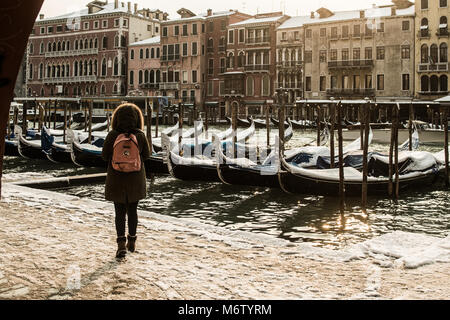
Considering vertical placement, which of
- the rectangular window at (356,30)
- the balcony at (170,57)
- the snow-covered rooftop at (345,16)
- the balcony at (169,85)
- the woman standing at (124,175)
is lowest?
the woman standing at (124,175)

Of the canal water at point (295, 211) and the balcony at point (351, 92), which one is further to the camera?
the balcony at point (351, 92)

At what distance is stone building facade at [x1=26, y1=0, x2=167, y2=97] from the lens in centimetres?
5231

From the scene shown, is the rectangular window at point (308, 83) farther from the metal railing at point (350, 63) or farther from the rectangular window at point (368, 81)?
the rectangular window at point (368, 81)

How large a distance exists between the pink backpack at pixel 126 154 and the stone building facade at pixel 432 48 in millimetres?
36398

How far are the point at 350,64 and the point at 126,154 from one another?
126 feet

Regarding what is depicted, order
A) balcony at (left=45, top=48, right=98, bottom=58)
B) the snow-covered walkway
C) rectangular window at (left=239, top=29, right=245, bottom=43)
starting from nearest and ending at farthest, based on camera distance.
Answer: the snow-covered walkway → rectangular window at (left=239, top=29, right=245, bottom=43) → balcony at (left=45, top=48, right=98, bottom=58)

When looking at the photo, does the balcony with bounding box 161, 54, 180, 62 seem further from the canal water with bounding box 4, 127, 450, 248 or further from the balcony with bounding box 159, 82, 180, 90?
the canal water with bounding box 4, 127, 450, 248

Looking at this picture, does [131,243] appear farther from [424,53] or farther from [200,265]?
[424,53]

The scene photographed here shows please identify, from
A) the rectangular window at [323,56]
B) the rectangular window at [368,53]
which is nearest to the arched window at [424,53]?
the rectangular window at [368,53]

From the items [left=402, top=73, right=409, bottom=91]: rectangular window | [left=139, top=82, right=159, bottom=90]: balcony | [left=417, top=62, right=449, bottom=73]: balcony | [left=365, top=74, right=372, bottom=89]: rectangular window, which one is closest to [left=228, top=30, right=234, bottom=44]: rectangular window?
[left=139, top=82, right=159, bottom=90]: balcony

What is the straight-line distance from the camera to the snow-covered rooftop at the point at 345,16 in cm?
3941

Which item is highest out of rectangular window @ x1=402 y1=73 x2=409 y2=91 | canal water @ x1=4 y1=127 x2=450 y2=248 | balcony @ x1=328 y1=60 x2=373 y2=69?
balcony @ x1=328 y1=60 x2=373 y2=69

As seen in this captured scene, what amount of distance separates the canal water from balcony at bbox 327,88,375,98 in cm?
2972

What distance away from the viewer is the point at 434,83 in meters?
37.7
